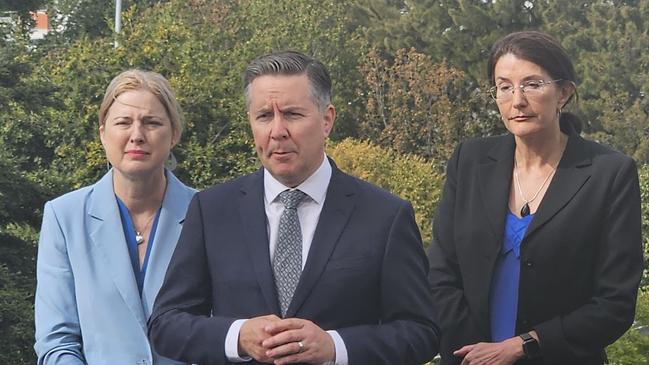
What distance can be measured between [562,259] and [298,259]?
0.97 meters

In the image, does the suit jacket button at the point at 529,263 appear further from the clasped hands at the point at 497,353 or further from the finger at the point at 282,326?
the finger at the point at 282,326

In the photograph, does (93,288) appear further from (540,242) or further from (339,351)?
(540,242)

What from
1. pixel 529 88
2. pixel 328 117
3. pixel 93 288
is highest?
pixel 529 88

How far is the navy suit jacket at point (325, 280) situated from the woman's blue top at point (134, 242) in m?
0.72

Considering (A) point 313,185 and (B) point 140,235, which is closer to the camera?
(A) point 313,185

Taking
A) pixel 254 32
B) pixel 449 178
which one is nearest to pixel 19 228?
pixel 449 178

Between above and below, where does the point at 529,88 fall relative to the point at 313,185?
above

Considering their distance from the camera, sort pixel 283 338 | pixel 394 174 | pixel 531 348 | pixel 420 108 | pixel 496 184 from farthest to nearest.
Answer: pixel 420 108 < pixel 394 174 < pixel 496 184 < pixel 531 348 < pixel 283 338

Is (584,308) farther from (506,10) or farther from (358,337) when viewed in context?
(506,10)

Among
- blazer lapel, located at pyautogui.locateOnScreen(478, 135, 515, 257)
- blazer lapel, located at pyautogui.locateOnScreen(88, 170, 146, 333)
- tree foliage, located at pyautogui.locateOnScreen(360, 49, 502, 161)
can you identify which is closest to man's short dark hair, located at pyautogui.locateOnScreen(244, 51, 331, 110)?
blazer lapel, located at pyautogui.locateOnScreen(478, 135, 515, 257)

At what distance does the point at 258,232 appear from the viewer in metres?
2.92

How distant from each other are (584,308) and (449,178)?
66 cm

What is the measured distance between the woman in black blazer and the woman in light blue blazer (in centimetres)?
99

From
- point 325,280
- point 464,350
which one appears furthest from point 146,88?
point 464,350
